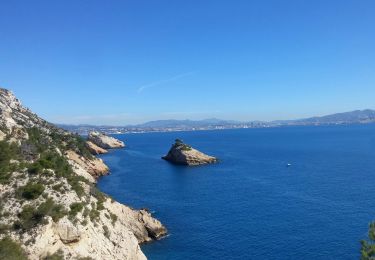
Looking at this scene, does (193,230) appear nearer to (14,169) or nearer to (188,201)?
(188,201)

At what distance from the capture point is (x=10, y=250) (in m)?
37.0

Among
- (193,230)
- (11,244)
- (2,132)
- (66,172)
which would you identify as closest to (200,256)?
(193,230)

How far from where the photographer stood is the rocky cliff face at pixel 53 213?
40250 mm

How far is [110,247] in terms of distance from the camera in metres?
47.6

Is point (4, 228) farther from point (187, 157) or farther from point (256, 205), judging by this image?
point (187, 157)

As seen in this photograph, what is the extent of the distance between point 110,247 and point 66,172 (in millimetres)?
12853

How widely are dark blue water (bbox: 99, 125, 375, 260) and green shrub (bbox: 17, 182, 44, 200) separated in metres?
18.7

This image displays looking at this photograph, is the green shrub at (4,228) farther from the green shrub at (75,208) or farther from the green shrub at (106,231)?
the green shrub at (106,231)

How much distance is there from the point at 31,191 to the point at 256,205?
48.6 m

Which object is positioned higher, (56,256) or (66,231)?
(66,231)

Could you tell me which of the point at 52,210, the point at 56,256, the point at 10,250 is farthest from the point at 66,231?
the point at 10,250

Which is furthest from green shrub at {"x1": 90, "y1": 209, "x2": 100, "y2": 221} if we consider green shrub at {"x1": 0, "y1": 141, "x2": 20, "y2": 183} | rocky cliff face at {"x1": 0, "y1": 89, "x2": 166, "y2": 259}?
green shrub at {"x1": 0, "y1": 141, "x2": 20, "y2": 183}

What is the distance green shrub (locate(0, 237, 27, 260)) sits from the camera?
Result: 36.1 m

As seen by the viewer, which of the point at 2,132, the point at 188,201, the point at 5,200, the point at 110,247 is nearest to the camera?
the point at 5,200
